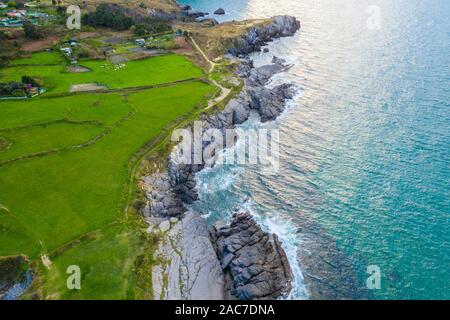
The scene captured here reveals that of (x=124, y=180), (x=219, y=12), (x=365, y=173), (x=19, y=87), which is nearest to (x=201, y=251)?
(x=124, y=180)

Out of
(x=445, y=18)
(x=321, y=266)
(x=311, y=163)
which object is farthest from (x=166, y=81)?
(x=445, y=18)

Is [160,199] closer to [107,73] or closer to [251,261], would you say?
[251,261]

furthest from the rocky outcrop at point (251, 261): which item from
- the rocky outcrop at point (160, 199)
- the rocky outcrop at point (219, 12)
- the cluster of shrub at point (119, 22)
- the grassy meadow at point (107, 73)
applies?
the rocky outcrop at point (219, 12)

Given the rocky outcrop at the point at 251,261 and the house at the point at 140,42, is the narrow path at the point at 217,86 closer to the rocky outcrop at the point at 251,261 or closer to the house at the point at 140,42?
Answer: the house at the point at 140,42

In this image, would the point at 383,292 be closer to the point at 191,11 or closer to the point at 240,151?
the point at 240,151

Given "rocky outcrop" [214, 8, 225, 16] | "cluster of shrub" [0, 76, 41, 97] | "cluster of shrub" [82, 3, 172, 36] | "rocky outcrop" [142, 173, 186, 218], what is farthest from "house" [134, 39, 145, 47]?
"rocky outcrop" [142, 173, 186, 218]
